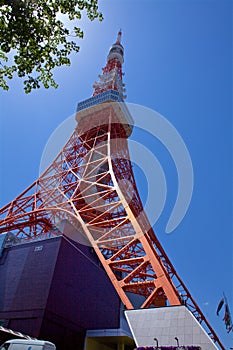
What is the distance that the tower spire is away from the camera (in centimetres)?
2984

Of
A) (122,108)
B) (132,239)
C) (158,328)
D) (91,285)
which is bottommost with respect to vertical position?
(158,328)

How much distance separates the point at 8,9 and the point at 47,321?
1131 centimetres

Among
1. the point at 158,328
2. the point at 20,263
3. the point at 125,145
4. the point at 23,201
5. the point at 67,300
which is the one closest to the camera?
the point at 158,328

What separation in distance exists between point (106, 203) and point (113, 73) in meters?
18.6

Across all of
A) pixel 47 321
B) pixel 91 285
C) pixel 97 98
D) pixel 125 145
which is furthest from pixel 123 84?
pixel 47 321

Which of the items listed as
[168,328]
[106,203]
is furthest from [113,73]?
[168,328]

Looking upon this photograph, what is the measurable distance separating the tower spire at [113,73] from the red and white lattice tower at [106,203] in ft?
0.41

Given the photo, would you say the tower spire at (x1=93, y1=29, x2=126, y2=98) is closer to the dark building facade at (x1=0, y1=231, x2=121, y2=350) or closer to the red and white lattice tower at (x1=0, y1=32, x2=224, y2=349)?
the red and white lattice tower at (x1=0, y1=32, x2=224, y2=349)

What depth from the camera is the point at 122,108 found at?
27.2 metres

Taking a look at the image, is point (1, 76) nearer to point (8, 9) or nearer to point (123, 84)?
point (8, 9)

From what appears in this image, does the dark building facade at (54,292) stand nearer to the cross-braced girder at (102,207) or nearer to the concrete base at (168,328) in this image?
the cross-braced girder at (102,207)

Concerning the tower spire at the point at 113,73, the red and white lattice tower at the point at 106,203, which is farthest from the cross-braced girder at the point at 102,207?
the tower spire at the point at 113,73

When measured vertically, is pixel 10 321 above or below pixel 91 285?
below

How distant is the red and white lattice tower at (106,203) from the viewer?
10820mm
